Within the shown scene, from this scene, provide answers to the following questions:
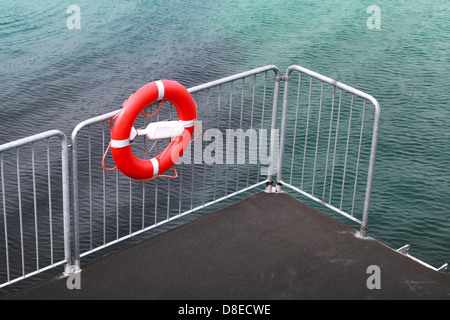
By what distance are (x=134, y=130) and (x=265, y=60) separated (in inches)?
310

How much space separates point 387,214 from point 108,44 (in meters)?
7.00

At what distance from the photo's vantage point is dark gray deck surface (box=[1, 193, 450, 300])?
440 centimetres

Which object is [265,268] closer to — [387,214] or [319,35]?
[387,214]

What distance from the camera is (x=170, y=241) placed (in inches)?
195

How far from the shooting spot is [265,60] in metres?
12.2

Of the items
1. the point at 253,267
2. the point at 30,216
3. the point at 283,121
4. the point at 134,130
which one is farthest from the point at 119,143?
the point at 30,216

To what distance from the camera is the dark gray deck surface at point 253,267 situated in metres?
4.40

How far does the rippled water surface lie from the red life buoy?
10.5 ft

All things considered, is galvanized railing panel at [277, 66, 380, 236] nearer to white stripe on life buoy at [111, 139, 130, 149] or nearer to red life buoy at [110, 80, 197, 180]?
red life buoy at [110, 80, 197, 180]

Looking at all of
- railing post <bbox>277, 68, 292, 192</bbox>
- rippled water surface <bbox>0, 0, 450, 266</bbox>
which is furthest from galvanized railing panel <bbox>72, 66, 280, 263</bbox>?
rippled water surface <bbox>0, 0, 450, 266</bbox>

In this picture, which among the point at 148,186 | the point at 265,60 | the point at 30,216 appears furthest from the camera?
the point at 265,60

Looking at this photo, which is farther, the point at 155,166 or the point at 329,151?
the point at 329,151

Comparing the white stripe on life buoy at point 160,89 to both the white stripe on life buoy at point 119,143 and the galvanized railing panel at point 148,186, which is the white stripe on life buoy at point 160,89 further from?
the galvanized railing panel at point 148,186

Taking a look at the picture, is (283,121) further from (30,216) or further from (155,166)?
(30,216)
